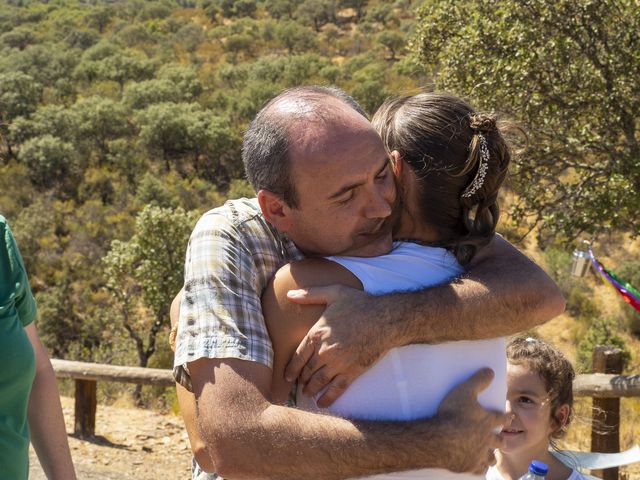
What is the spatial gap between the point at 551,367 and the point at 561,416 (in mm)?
149

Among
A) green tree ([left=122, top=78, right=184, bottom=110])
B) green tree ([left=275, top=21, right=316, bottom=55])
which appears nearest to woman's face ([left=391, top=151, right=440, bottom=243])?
green tree ([left=122, top=78, right=184, bottom=110])

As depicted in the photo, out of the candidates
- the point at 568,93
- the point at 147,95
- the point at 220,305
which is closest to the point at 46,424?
the point at 220,305

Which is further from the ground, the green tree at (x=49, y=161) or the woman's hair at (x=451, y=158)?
the woman's hair at (x=451, y=158)

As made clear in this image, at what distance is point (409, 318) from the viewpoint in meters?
1.20

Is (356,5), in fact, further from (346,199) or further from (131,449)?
(346,199)

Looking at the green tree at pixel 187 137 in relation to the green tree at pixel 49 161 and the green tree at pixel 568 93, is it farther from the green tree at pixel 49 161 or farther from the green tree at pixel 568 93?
the green tree at pixel 568 93

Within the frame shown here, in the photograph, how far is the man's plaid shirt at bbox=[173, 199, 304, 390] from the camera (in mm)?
1114

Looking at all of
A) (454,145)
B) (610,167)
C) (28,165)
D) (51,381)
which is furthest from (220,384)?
(28,165)

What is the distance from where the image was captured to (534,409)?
2031 mm

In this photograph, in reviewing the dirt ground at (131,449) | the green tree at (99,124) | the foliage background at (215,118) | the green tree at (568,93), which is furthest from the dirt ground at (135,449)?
the green tree at (99,124)

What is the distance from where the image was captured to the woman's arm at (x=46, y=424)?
1.78m

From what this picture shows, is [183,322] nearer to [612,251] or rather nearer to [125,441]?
[125,441]

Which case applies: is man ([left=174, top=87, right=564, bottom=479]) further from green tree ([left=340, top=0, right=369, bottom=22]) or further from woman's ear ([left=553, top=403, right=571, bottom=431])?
green tree ([left=340, top=0, right=369, bottom=22])

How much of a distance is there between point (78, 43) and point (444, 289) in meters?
41.6
